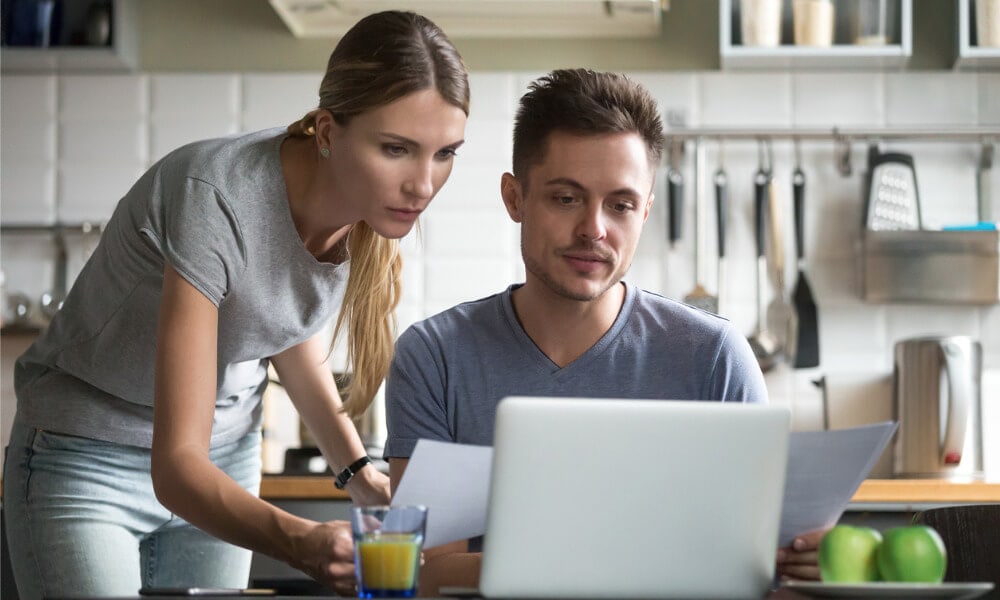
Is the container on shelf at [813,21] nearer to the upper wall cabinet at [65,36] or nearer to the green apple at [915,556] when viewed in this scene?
the upper wall cabinet at [65,36]

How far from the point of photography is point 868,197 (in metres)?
2.95

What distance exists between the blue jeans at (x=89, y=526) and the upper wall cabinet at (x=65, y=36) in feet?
5.20

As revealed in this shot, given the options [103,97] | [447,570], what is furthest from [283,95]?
[447,570]

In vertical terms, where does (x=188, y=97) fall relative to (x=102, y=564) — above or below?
above

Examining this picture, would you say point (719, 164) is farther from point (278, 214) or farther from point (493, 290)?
point (278, 214)

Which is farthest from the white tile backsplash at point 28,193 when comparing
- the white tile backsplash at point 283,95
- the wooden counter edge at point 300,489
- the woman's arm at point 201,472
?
the woman's arm at point 201,472

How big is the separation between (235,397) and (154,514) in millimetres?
199

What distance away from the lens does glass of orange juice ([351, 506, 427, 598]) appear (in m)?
Answer: 0.96

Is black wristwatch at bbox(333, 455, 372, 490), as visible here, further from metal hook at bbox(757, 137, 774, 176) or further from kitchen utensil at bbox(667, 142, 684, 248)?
metal hook at bbox(757, 137, 774, 176)

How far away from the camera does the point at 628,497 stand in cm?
92

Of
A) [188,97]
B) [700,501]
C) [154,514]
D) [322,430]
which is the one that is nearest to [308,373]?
[322,430]

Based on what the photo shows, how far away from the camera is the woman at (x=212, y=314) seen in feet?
4.49

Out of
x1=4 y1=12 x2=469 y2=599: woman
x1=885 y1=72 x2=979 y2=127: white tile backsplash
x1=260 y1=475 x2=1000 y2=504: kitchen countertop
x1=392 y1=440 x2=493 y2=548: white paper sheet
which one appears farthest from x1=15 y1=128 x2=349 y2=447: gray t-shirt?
x1=885 y1=72 x2=979 y2=127: white tile backsplash

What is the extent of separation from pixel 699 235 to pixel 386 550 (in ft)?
7.00
